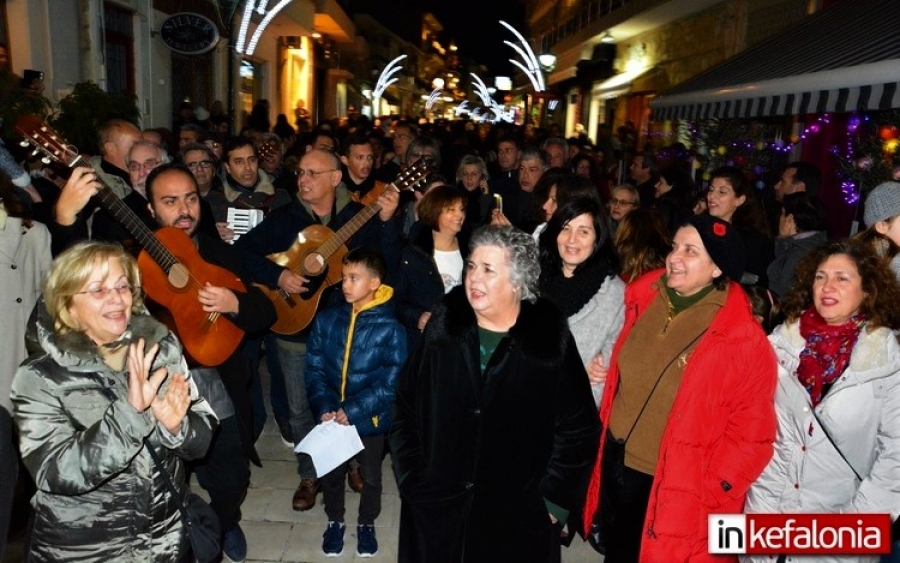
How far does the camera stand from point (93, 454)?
206 centimetres

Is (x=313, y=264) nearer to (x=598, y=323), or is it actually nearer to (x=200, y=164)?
(x=200, y=164)

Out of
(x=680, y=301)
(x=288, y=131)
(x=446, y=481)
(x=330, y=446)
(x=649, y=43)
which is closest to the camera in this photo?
(x=446, y=481)

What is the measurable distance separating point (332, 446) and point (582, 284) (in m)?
1.65

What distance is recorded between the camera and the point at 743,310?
2.88 m

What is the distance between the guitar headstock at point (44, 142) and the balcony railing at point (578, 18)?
1926 centimetres

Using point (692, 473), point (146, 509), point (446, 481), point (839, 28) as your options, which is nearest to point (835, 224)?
point (839, 28)

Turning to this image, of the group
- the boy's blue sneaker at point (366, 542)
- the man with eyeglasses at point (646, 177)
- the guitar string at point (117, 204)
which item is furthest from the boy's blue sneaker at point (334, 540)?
the man with eyeglasses at point (646, 177)

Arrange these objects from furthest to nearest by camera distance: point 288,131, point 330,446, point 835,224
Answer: point 288,131 < point 835,224 < point 330,446

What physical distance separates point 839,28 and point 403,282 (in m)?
6.98

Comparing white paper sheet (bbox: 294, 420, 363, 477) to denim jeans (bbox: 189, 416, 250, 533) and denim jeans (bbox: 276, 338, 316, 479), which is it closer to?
denim jeans (bbox: 189, 416, 250, 533)

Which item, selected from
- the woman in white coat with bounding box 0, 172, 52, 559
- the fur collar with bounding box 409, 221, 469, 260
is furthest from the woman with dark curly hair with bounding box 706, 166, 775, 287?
the woman in white coat with bounding box 0, 172, 52, 559

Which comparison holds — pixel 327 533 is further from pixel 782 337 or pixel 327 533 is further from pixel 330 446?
pixel 782 337

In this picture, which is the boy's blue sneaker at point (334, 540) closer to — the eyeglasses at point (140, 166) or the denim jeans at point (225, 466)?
the denim jeans at point (225, 466)

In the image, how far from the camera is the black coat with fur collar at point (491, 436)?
2672 millimetres
